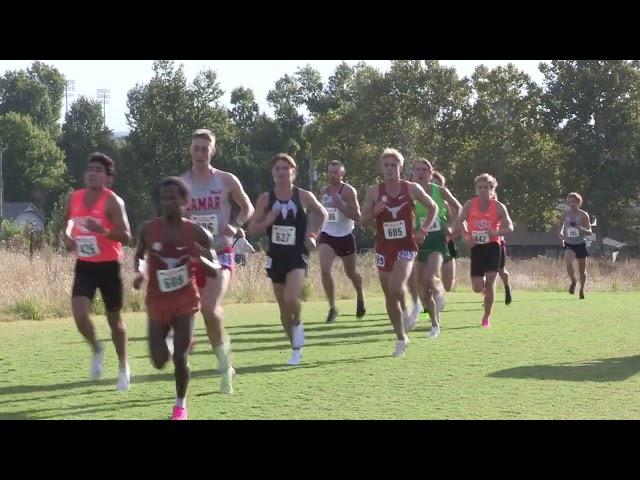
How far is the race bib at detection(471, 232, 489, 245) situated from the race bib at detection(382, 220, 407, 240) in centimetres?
318

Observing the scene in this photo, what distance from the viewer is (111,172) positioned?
9188 millimetres

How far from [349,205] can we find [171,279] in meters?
5.69

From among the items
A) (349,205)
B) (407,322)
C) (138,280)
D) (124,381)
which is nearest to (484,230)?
(407,322)

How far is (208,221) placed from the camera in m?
9.11

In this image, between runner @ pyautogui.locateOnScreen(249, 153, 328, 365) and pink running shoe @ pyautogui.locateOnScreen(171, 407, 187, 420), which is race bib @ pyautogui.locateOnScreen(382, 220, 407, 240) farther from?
pink running shoe @ pyautogui.locateOnScreen(171, 407, 187, 420)

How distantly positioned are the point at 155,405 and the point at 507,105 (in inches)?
1934

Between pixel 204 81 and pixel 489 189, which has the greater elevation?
pixel 204 81

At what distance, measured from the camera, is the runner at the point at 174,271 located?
741 cm

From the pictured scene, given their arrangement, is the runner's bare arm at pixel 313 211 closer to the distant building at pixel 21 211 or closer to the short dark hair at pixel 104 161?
the short dark hair at pixel 104 161

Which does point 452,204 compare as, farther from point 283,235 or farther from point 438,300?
point 283,235

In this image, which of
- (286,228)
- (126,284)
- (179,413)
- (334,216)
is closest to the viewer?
(179,413)
